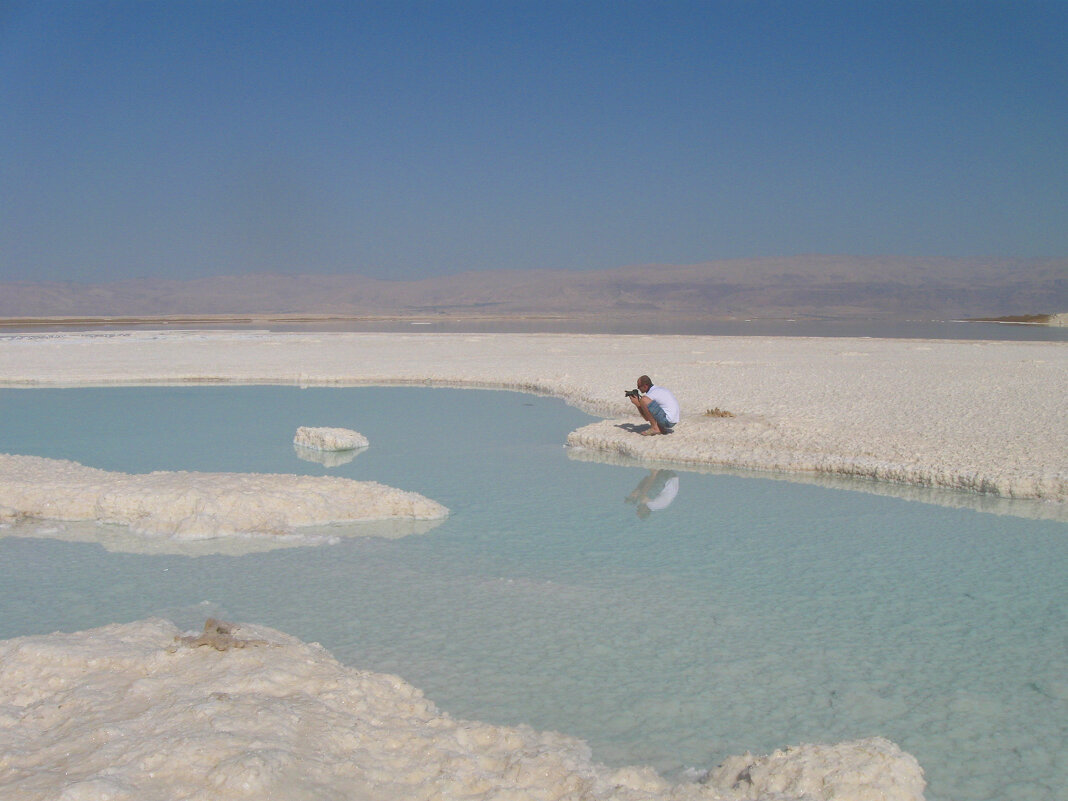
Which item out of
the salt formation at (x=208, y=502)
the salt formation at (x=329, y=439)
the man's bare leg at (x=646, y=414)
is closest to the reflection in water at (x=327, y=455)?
the salt formation at (x=329, y=439)

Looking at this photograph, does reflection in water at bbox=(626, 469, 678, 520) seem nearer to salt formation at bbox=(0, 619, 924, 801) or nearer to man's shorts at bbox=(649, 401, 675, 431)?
man's shorts at bbox=(649, 401, 675, 431)

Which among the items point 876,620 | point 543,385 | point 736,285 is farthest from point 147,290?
point 876,620

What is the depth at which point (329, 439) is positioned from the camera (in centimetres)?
795

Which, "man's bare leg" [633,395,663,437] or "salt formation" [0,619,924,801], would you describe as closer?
"salt formation" [0,619,924,801]

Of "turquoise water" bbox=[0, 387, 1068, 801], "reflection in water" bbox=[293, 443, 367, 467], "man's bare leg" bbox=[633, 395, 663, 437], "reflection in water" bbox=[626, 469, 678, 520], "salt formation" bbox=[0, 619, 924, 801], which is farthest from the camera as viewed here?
"man's bare leg" bbox=[633, 395, 663, 437]

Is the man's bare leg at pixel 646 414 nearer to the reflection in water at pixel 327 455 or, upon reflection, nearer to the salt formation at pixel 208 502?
the reflection in water at pixel 327 455

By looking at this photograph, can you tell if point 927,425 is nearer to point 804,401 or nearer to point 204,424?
point 804,401

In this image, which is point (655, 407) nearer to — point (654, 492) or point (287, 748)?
point (654, 492)

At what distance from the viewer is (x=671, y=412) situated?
26.0 ft

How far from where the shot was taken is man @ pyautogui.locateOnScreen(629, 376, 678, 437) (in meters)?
7.86

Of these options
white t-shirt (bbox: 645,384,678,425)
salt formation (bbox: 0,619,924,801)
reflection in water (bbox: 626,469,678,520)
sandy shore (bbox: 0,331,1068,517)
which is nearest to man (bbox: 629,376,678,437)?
white t-shirt (bbox: 645,384,678,425)

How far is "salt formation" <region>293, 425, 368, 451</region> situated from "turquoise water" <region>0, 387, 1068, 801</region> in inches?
32.9

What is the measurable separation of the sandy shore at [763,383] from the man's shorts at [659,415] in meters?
0.17

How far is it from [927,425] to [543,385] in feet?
17.6
